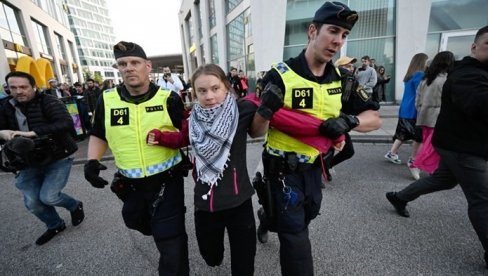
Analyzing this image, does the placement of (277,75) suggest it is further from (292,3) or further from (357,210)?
(292,3)

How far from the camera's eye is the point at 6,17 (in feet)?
55.6

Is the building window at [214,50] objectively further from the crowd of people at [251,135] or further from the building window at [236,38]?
the crowd of people at [251,135]

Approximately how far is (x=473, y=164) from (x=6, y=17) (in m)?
25.3

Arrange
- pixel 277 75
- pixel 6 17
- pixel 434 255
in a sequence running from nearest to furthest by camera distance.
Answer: pixel 277 75
pixel 434 255
pixel 6 17

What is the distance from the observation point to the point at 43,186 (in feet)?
8.80

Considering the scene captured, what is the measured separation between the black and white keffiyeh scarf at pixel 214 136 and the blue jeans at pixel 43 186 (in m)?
2.12

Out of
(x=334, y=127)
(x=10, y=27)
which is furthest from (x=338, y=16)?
(x=10, y=27)

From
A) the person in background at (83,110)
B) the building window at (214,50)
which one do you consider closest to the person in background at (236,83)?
the person in background at (83,110)

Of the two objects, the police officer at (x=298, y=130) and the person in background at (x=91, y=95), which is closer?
the police officer at (x=298, y=130)

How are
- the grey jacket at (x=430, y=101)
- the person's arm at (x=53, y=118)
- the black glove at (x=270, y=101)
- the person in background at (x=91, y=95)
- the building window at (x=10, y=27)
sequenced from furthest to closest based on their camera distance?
1. the building window at (x=10, y=27)
2. the person in background at (x=91, y=95)
3. the grey jacket at (x=430, y=101)
4. the person's arm at (x=53, y=118)
5. the black glove at (x=270, y=101)

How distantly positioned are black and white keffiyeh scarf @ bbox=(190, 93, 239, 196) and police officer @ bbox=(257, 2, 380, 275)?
1.28 feet

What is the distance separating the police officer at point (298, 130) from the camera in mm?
1548

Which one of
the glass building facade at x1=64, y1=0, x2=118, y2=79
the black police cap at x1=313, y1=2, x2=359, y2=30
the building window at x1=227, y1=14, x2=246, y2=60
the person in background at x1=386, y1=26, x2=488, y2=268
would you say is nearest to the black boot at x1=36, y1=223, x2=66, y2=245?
the black police cap at x1=313, y1=2, x2=359, y2=30

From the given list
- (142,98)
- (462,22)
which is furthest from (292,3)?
(142,98)
